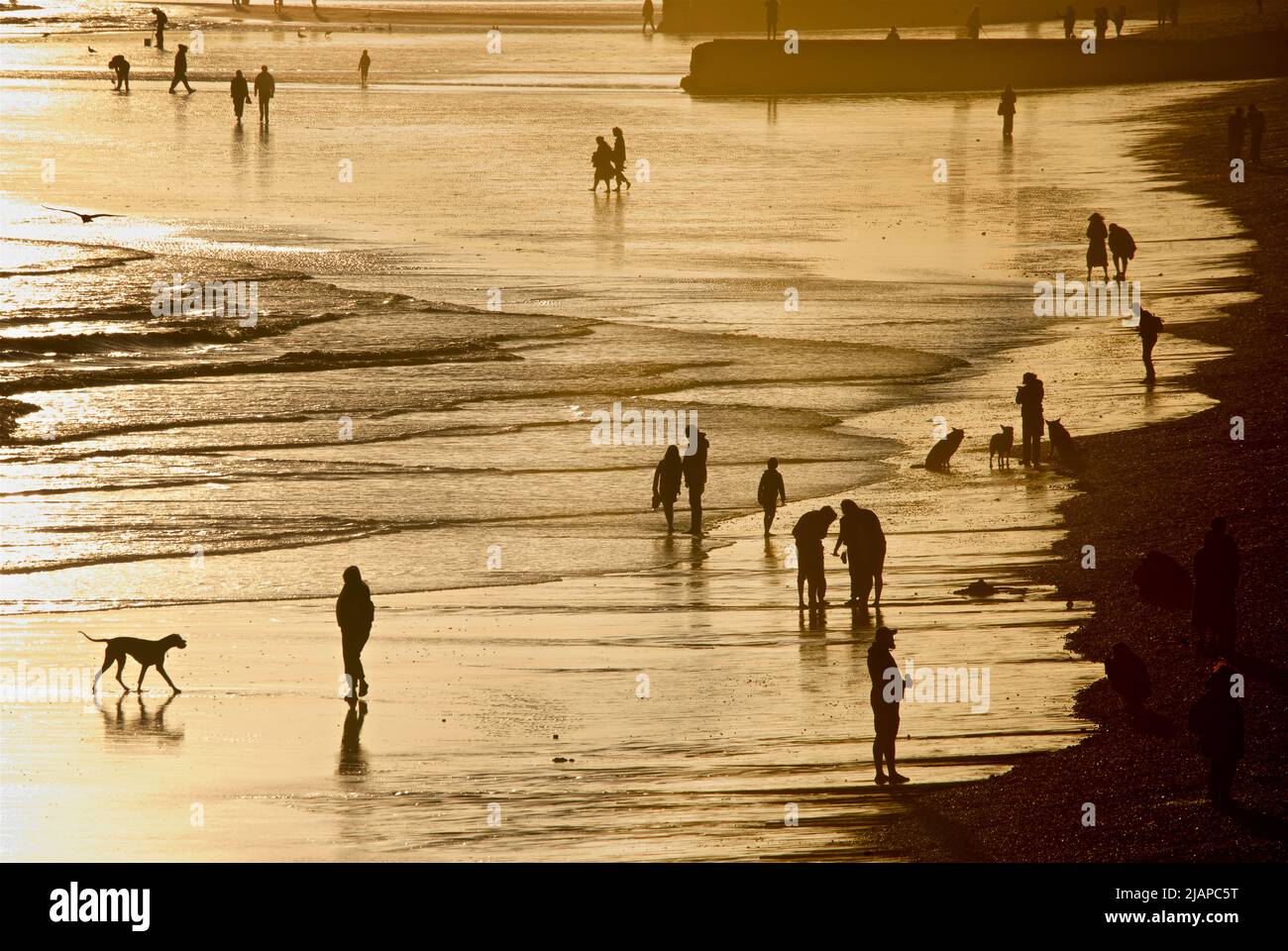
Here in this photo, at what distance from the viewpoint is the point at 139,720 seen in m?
16.4

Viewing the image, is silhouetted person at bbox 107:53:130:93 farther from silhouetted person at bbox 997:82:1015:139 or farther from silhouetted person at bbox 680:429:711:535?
silhouetted person at bbox 680:429:711:535

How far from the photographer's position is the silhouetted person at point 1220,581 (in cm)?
1591

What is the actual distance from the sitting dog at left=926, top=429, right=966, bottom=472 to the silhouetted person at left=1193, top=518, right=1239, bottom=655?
860 centimetres

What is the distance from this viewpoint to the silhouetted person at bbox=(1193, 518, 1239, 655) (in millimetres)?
15914

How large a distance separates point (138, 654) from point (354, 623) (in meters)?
1.94

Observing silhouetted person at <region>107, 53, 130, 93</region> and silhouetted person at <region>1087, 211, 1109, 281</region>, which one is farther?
silhouetted person at <region>107, 53, 130, 93</region>

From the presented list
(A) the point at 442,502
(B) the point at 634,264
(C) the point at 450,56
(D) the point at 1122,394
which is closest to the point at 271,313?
(B) the point at 634,264

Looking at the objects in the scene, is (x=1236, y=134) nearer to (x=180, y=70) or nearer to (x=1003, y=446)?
(x=1003, y=446)

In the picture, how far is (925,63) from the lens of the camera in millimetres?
68562

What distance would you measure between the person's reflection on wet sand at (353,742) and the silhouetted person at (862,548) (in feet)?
15.7

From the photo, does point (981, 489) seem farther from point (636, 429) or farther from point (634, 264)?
point (634, 264)

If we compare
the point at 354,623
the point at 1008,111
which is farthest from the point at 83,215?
the point at 354,623

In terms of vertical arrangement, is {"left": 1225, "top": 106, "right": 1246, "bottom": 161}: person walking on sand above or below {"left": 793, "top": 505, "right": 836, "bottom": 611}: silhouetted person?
above

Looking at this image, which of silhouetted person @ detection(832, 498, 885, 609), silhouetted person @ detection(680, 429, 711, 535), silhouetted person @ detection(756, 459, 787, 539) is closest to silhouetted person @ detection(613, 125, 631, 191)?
silhouetted person @ detection(680, 429, 711, 535)
